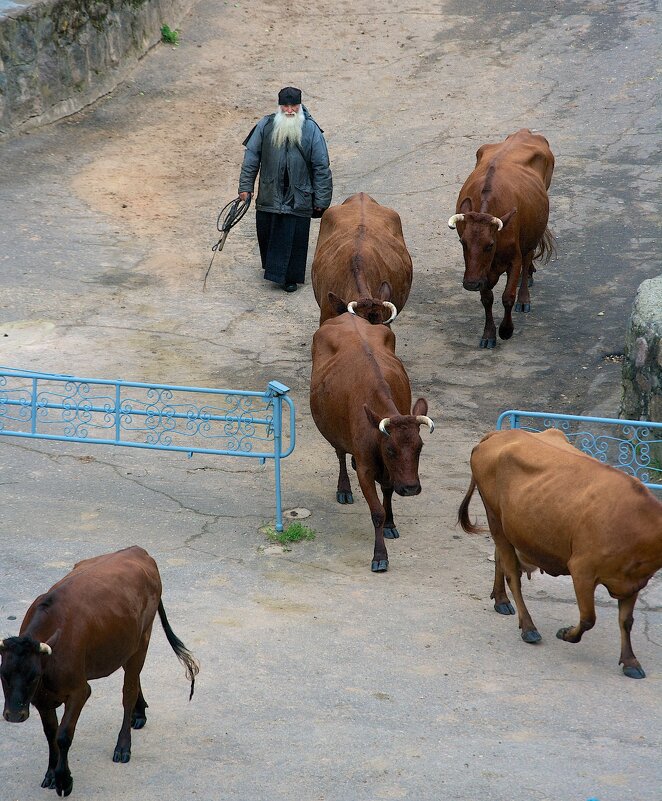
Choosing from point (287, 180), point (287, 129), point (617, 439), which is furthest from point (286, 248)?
point (617, 439)

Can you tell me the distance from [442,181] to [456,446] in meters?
6.46

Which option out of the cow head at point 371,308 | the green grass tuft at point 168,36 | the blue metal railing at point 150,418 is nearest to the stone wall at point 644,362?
the cow head at point 371,308

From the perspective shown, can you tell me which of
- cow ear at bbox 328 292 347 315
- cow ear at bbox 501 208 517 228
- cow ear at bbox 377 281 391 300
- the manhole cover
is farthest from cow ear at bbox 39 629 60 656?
cow ear at bbox 501 208 517 228

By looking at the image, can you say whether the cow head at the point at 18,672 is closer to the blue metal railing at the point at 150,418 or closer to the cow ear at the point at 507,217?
the blue metal railing at the point at 150,418

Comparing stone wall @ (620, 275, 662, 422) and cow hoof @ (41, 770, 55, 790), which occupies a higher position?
stone wall @ (620, 275, 662, 422)

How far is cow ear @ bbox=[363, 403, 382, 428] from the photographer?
8133 millimetres

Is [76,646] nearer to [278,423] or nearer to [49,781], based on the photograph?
[49,781]

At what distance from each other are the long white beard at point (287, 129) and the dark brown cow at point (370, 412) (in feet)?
13.4

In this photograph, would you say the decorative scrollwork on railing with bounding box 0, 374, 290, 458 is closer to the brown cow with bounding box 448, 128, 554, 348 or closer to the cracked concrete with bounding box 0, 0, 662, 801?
the cracked concrete with bounding box 0, 0, 662, 801

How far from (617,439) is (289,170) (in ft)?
20.0

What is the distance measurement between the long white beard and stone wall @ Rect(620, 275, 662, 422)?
4720 millimetres

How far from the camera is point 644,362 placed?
376 inches

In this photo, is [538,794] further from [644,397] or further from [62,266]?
[62,266]

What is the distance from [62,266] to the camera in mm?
13422
